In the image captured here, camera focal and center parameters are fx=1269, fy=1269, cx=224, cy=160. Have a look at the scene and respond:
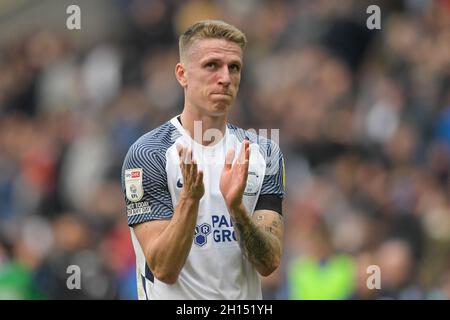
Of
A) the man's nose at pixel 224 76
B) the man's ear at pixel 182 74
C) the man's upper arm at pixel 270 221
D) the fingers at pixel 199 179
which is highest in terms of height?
the man's ear at pixel 182 74

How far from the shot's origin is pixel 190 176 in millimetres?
6738

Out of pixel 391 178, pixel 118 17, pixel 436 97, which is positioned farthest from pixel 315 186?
pixel 118 17

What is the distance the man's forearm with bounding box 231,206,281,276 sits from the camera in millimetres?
6922

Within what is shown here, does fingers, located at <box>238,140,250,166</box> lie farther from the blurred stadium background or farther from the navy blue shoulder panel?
the blurred stadium background

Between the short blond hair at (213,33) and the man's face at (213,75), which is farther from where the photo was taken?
the short blond hair at (213,33)

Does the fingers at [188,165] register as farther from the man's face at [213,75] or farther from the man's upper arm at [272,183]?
the man's upper arm at [272,183]

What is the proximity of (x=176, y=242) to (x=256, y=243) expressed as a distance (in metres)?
0.47

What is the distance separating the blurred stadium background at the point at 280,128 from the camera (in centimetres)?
1184

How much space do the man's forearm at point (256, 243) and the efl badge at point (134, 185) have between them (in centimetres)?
59

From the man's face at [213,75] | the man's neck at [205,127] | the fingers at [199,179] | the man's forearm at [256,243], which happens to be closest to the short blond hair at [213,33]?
the man's face at [213,75]

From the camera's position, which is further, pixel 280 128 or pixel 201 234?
pixel 280 128

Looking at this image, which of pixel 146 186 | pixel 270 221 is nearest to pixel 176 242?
pixel 146 186

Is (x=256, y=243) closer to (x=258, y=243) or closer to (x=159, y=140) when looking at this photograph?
(x=258, y=243)

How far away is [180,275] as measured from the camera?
7215mm
